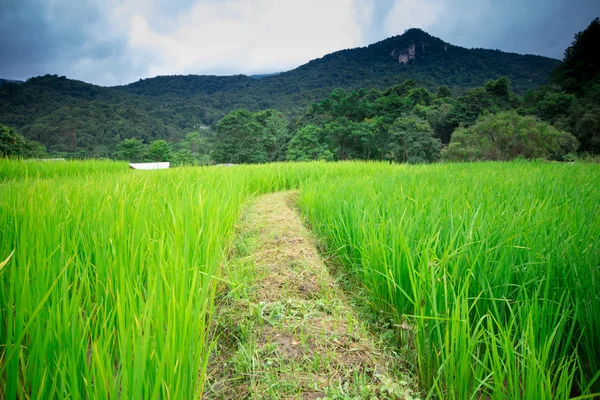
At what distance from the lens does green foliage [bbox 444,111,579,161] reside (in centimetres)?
1385

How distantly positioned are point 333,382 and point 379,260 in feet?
2.33

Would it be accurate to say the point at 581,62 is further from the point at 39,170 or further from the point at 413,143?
the point at 39,170

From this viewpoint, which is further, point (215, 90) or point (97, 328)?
point (215, 90)

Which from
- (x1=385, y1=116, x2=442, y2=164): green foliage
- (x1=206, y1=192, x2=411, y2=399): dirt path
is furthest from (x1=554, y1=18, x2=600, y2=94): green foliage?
(x1=206, y1=192, x2=411, y2=399): dirt path

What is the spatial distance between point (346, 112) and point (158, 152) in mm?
21384

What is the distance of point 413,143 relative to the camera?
23.1m

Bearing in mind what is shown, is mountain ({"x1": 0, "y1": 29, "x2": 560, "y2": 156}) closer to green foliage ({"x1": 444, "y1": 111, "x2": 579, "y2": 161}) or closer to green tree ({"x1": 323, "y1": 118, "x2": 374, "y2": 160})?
green tree ({"x1": 323, "y1": 118, "x2": 374, "y2": 160})

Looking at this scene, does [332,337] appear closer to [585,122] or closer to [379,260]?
[379,260]

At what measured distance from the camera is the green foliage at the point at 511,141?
13852mm

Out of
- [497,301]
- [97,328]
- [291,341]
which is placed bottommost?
[291,341]

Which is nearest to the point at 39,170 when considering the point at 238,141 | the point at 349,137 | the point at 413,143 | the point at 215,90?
the point at 413,143

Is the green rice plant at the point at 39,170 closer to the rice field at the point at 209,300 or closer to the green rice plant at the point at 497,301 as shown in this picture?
the rice field at the point at 209,300

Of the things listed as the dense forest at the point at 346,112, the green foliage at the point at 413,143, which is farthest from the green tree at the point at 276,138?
the green foliage at the point at 413,143

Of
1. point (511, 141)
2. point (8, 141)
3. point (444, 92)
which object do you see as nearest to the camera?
point (511, 141)
